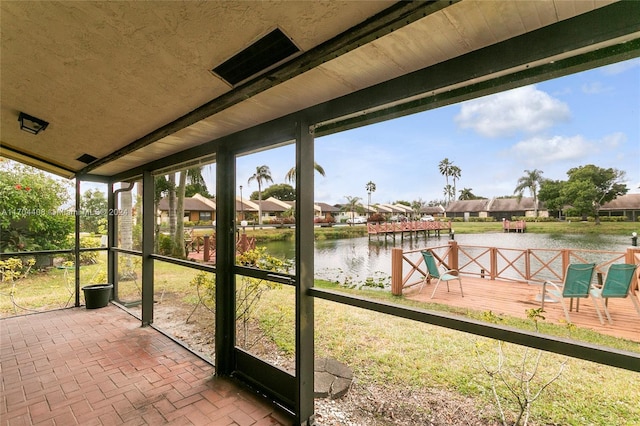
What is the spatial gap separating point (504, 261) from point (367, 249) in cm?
113

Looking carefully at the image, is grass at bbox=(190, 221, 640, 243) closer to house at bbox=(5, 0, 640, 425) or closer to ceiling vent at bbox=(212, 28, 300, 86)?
house at bbox=(5, 0, 640, 425)

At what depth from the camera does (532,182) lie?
1750 millimetres

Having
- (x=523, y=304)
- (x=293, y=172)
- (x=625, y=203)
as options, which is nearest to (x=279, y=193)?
(x=293, y=172)

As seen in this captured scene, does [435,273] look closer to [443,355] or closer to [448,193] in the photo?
[443,355]

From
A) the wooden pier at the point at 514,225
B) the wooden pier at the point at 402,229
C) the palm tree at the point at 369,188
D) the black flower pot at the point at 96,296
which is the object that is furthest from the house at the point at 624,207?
the black flower pot at the point at 96,296

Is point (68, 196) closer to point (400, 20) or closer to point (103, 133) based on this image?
point (103, 133)

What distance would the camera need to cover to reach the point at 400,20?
114cm

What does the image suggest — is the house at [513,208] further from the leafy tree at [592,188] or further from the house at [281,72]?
the house at [281,72]

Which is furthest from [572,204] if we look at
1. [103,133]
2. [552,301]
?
[103,133]

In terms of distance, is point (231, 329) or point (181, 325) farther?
point (181, 325)

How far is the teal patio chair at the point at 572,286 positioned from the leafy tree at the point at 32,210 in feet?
27.8

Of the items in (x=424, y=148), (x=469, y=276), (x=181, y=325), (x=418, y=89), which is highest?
(x=418, y=89)

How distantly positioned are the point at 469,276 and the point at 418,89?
7.18 ft

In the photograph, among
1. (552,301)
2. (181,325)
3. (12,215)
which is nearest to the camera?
(552,301)
